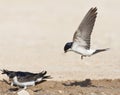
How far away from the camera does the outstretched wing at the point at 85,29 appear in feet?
53.6

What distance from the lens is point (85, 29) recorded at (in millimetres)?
16453

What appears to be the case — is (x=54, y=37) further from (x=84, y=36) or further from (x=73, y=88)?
(x=73, y=88)

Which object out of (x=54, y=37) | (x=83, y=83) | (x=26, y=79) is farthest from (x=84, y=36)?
(x=54, y=37)

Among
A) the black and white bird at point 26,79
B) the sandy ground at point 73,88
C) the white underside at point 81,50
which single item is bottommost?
the sandy ground at point 73,88

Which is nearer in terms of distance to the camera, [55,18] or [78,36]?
[78,36]

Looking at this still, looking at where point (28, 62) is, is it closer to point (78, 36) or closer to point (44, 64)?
point (44, 64)

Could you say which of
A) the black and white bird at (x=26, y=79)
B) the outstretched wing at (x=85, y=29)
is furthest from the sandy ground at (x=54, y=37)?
the outstretched wing at (x=85, y=29)

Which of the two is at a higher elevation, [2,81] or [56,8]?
[56,8]

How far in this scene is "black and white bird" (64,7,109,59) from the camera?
16359 millimetres

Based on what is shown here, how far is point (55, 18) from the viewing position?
24125 millimetres

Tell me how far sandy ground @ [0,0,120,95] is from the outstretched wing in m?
0.99

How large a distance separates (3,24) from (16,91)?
8407 millimetres

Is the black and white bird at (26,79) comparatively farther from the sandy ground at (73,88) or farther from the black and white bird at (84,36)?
the black and white bird at (84,36)

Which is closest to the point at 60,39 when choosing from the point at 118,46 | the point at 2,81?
the point at 118,46
